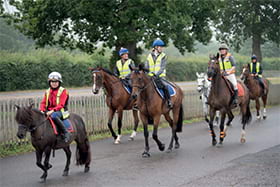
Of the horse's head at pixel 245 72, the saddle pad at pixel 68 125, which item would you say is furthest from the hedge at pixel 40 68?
the saddle pad at pixel 68 125

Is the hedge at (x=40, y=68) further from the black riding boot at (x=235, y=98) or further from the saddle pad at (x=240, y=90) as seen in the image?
the black riding boot at (x=235, y=98)

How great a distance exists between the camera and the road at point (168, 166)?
8945 mm

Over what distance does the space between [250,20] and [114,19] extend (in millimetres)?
14009

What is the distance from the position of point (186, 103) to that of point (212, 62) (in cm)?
814

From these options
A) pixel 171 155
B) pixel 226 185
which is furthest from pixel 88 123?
pixel 226 185

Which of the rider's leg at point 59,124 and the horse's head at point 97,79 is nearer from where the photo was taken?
the rider's leg at point 59,124

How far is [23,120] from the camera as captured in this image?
28.2 ft

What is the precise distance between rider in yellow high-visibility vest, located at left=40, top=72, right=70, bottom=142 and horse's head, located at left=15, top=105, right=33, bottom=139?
2.09ft

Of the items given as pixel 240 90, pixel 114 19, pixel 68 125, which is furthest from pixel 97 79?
pixel 114 19

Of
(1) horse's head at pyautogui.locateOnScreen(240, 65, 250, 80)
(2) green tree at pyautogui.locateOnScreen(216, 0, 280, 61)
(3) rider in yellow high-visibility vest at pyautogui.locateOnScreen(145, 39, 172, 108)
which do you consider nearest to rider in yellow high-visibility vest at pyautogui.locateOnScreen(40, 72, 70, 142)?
(3) rider in yellow high-visibility vest at pyautogui.locateOnScreen(145, 39, 172, 108)

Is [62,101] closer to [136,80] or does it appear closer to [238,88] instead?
[136,80]

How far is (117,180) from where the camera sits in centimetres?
912

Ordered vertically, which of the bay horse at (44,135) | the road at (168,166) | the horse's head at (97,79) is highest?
the horse's head at (97,79)

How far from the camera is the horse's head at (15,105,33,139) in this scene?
28.0 feet
